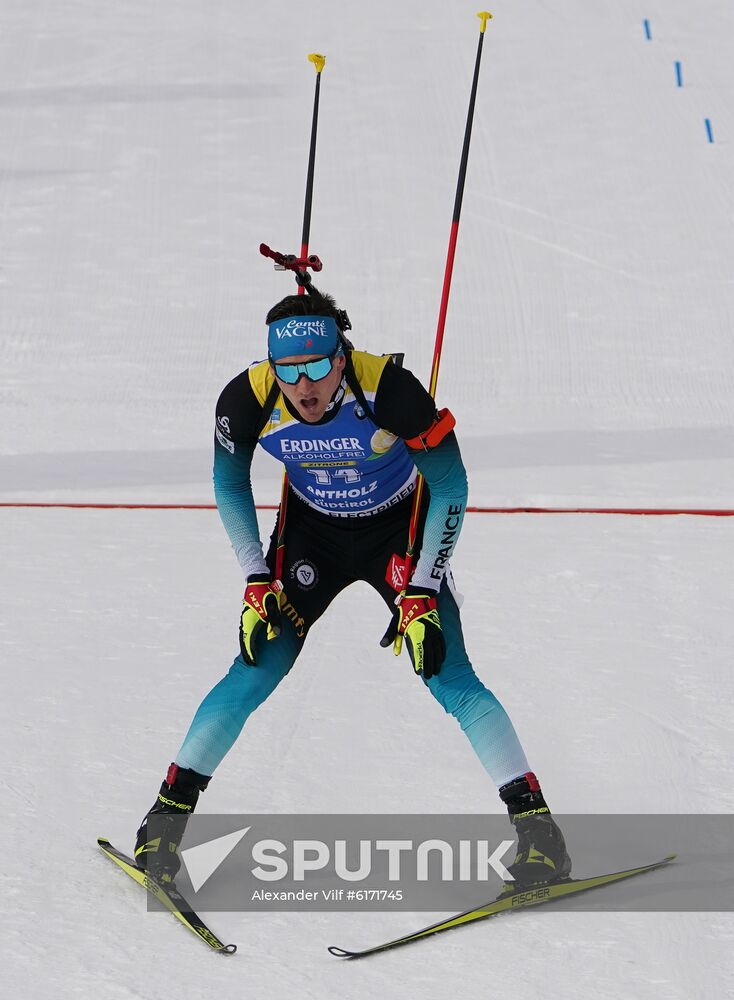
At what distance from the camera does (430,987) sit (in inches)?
107

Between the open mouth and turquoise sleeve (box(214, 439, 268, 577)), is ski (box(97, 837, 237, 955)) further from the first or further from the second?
the open mouth

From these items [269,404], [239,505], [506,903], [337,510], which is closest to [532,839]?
[506,903]

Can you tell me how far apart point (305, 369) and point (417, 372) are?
6180mm

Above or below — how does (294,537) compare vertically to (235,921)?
above

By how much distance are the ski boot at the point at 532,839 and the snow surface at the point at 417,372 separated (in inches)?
4.6

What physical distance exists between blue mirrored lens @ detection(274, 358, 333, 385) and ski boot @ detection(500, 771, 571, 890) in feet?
3.18

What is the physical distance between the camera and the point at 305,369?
3.01 metres

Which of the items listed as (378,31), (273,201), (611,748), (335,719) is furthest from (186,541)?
(378,31)

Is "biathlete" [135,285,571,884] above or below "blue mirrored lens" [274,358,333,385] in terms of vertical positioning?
below

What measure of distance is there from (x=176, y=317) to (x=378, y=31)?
606 cm

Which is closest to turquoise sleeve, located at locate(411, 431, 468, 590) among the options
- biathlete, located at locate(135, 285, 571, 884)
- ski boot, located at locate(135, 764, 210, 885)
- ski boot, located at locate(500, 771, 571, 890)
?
biathlete, located at locate(135, 285, 571, 884)

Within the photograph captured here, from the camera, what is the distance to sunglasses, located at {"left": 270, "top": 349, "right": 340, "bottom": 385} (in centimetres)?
301

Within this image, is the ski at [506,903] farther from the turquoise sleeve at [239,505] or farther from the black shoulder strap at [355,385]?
the black shoulder strap at [355,385]

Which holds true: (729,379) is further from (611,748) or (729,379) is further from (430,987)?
(430,987)
